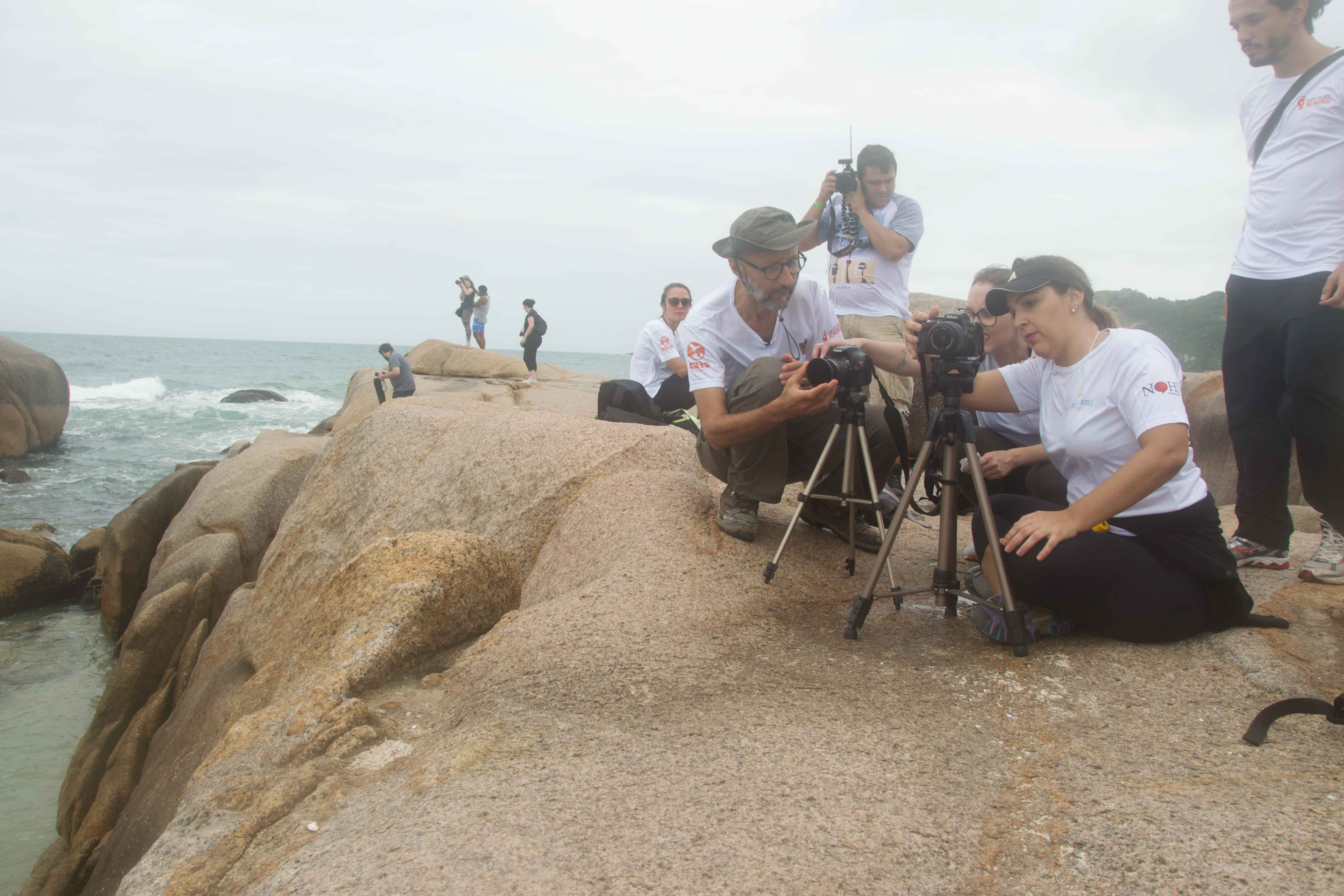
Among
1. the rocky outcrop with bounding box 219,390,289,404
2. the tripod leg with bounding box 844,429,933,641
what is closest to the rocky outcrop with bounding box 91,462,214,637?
the tripod leg with bounding box 844,429,933,641

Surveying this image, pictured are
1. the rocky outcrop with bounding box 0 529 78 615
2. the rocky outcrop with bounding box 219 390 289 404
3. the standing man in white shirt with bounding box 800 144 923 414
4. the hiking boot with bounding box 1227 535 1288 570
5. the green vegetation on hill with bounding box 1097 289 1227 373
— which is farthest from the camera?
the rocky outcrop with bounding box 219 390 289 404

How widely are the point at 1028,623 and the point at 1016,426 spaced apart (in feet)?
4.70

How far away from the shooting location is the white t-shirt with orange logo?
10.5ft

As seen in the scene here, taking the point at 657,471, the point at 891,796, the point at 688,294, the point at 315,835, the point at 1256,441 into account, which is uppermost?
the point at 688,294

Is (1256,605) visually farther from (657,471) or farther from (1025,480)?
(657,471)

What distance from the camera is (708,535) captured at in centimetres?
393

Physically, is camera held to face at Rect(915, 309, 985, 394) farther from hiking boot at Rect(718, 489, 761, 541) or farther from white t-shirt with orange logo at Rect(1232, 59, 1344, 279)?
white t-shirt with orange logo at Rect(1232, 59, 1344, 279)

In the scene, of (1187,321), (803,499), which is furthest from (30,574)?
(1187,321)

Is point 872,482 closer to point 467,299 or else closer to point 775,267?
point 775,267

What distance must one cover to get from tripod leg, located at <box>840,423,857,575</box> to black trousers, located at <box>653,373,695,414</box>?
342 centimetres

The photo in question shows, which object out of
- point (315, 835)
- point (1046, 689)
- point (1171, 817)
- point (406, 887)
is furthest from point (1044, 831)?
point (315, 835)

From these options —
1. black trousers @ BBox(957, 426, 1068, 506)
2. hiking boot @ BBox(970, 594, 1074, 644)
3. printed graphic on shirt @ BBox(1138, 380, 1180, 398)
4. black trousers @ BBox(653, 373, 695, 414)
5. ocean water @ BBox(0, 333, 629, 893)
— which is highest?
printed graphic on shirt @ BBox(1138, 380, 1180, 398)

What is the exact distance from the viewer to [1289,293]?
128 inches

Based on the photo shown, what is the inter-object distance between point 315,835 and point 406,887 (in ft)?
1.55
